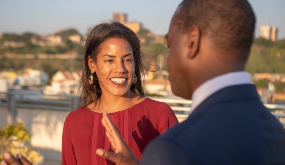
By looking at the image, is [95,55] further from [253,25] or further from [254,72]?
[254,72]

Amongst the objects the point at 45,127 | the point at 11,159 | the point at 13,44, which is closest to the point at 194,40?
the point at 11,159

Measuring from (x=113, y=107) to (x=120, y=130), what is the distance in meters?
0.19

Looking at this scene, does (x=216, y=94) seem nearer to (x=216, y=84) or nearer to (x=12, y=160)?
(x=216, y=84)

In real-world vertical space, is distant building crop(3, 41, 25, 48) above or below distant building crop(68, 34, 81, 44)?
below

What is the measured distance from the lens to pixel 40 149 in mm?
5672

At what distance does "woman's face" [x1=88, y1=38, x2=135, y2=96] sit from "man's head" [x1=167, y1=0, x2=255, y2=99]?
0.96 meters

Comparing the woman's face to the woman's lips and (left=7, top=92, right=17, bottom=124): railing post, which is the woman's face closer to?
the woman's lips

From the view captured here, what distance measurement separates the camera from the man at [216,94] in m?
0.59

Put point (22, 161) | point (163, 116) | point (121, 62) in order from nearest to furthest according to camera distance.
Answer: point (22, 161)
point (163, 116)
point (121, 62)

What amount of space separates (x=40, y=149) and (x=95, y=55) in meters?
4.54

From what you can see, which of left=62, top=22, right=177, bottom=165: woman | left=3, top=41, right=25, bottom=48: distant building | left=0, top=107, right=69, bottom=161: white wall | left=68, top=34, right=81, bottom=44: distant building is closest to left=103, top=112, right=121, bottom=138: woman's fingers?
left=62, top=22, right=177, bottom=165: woman

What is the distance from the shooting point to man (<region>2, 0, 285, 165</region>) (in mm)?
589

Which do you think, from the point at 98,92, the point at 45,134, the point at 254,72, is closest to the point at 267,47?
the point at 254,72

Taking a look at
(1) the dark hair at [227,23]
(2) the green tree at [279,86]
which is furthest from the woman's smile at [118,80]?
(2) the green tree at [279,86]
